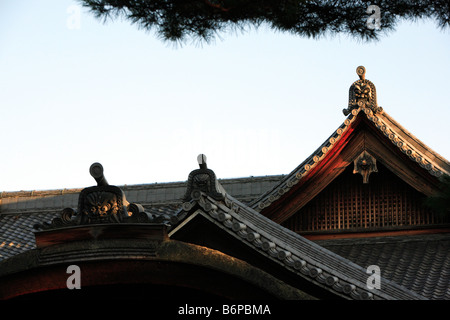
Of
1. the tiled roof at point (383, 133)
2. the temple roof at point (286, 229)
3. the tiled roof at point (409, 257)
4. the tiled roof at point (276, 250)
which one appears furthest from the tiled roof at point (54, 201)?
the tiled roof at point (276, 250)

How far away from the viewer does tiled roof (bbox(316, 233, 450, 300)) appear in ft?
43.4

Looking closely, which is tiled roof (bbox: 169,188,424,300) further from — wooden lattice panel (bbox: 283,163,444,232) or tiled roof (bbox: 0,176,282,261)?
tiled roof (bbox: 0,176,282,261)

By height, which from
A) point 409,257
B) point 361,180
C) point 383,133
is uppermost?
point 383,133

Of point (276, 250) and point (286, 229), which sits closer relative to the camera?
point (276, 250)

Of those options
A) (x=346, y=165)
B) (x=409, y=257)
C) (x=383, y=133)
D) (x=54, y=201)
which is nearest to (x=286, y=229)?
(x=409, y=257)

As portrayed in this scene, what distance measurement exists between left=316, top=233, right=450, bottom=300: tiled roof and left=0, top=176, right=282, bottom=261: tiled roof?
395 centimetres

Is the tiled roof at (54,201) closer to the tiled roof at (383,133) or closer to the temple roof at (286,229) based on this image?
the temple roof at (286,229)

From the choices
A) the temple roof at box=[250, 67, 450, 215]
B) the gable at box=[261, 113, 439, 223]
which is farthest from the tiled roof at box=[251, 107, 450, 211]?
the gable at box=[261, 113, 439, 223]

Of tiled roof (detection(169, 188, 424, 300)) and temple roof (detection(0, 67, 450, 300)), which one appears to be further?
temple roof (detection(0, 67, 450, 300))

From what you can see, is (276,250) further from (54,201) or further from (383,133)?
(54,201)

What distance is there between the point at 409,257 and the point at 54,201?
8.83 m

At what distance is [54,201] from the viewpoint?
2020 centimetres
